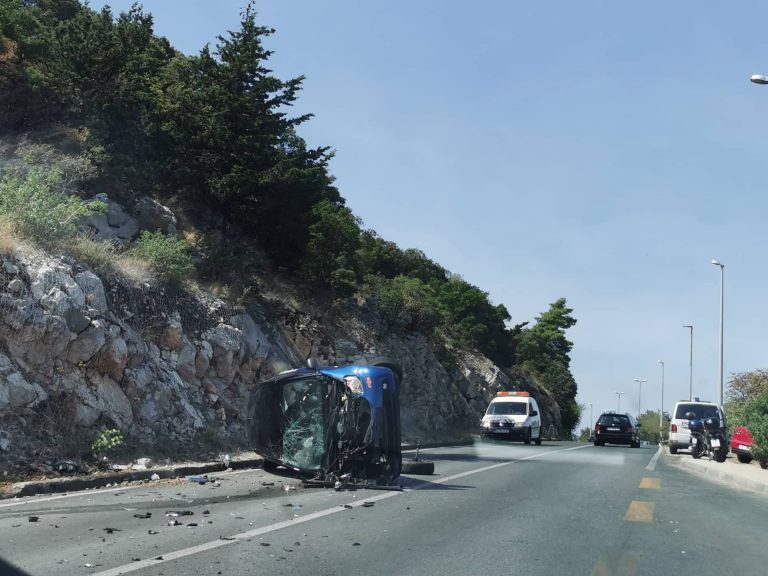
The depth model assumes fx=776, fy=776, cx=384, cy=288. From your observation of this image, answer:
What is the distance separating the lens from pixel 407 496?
37.3 feet

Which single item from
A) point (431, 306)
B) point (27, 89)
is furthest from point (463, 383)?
point (27, 89)

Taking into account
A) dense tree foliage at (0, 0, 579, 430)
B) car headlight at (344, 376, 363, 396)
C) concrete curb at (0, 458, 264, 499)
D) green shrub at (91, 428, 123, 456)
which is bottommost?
concrete curb at (0, 458, 264, 499)

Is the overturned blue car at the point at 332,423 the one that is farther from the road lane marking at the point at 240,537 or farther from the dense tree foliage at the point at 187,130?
the dense tree foliage at the point at 187,130

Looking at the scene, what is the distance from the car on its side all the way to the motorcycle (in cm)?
253

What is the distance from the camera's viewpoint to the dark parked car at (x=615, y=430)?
3606 cm

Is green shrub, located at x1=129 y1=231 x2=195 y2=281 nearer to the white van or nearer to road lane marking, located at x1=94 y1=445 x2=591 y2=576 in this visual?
road lane marking, located at x1=94 y1=445 x2=591 y2=576

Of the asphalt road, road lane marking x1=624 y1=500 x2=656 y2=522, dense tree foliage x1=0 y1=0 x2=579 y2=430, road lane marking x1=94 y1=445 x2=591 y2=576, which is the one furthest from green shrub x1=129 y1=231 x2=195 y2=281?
road lane marking x1=624 y1=500 x2=656 y2=522

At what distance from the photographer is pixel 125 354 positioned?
50.9 ft

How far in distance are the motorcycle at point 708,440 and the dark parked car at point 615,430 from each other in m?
11.8

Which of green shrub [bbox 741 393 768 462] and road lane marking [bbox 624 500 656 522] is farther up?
green shrub [bbox 741 393 768 462]

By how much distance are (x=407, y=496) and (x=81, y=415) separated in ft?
20.3

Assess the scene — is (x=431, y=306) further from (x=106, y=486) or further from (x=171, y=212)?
(x=106, y=486)

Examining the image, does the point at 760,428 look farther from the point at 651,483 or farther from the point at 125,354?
the point at 125,354

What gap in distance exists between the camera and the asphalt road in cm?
676
